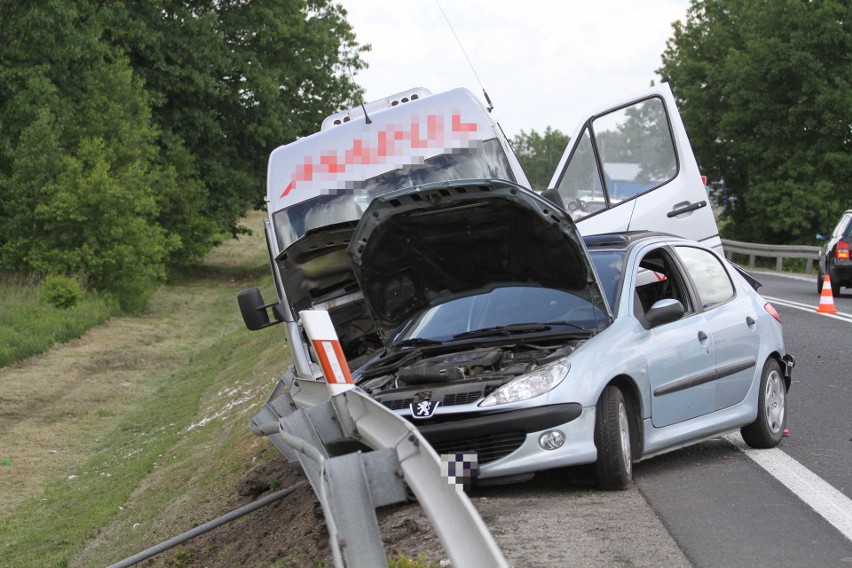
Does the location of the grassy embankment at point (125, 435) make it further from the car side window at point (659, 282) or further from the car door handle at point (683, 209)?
the car door handle at point (683, 209)

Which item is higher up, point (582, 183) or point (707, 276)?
point (582, 183)

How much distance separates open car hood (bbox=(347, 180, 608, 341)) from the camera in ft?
25.6

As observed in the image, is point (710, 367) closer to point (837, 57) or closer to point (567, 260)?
point (567, 260)

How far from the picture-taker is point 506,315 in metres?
8.51

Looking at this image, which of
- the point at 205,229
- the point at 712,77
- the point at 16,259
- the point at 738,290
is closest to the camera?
the point at 738,290

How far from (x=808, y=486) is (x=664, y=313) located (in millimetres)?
1335

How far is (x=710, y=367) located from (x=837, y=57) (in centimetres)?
4363

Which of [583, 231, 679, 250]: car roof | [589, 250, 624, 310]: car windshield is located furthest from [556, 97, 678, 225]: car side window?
[589, 250, 624, 310]: car windshield

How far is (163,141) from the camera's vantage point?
4606cm

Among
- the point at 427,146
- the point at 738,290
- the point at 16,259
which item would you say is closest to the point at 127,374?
the point at 16,259

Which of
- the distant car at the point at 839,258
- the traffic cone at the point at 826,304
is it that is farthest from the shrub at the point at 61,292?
the traffic cone at the point at 826,304

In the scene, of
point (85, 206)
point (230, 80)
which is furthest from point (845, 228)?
point (230, 80)

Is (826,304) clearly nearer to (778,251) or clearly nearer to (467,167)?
(467,167)

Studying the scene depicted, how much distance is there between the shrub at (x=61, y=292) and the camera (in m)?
33.7
